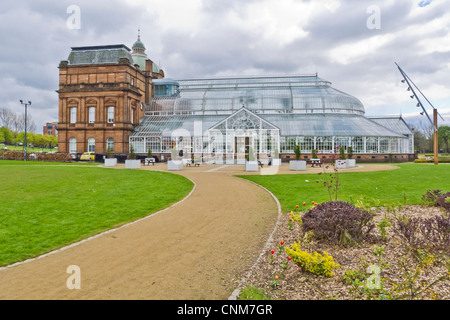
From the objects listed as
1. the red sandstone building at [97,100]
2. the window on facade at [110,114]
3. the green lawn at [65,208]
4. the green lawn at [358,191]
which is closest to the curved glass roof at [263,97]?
the red sandstone building at [97,100]

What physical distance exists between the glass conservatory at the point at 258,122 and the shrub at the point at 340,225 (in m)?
26.8

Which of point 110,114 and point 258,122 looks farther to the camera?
point 110,114

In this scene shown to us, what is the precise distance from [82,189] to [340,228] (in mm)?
12596

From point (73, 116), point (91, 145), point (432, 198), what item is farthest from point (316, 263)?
point (73, 116)

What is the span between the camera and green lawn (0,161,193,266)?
7062 millimetres

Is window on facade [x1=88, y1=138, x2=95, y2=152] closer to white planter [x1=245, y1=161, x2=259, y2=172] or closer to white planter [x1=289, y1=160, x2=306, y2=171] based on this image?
white planter [x1=245, y1=161, x2=259, y2=172]

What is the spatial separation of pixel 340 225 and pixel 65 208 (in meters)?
9.08

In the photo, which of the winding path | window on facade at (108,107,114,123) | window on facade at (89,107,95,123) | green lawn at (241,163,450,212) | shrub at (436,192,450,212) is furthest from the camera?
window on facade at (89,107,95,123)

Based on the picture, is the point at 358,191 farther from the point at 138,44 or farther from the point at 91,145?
the point at 138,44

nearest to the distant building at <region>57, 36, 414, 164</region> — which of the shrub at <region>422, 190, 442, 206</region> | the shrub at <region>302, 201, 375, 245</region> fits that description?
the shrub at <region>422, 190, 442, 206</region>

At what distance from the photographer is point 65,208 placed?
10.4 m

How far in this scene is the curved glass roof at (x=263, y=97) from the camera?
151 ft

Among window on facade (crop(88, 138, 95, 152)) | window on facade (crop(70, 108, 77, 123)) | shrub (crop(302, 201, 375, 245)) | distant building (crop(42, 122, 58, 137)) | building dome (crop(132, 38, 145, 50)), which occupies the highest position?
building dome (crop(132, 38, 145, 50))
